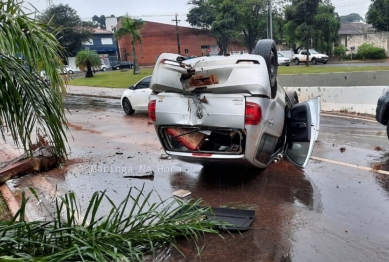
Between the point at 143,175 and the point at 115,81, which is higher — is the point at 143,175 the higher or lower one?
the lower one

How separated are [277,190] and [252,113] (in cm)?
136


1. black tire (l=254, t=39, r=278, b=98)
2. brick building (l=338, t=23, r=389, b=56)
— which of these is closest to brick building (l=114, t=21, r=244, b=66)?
brick building (l=338, t=23, r=389, b=56)

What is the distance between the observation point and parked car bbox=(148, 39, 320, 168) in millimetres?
4566

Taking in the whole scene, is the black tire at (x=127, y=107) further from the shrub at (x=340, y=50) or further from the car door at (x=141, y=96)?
the shrub at (x=340, y=50)

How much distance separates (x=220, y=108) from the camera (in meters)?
4.61

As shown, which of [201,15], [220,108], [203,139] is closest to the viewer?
[220,108]

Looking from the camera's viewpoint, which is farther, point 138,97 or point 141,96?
point 138,97

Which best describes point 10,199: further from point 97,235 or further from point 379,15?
point 379,15

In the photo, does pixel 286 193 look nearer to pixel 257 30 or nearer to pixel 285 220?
pixel 285 220

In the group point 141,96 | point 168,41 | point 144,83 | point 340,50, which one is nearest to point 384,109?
point 141,96

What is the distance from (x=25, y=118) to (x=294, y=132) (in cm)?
439

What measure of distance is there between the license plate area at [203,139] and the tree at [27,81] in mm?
2143

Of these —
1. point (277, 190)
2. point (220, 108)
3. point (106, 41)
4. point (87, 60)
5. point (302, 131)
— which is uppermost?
point (106, 41)

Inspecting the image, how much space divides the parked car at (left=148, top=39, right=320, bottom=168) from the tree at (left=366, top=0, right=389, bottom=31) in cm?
4051
